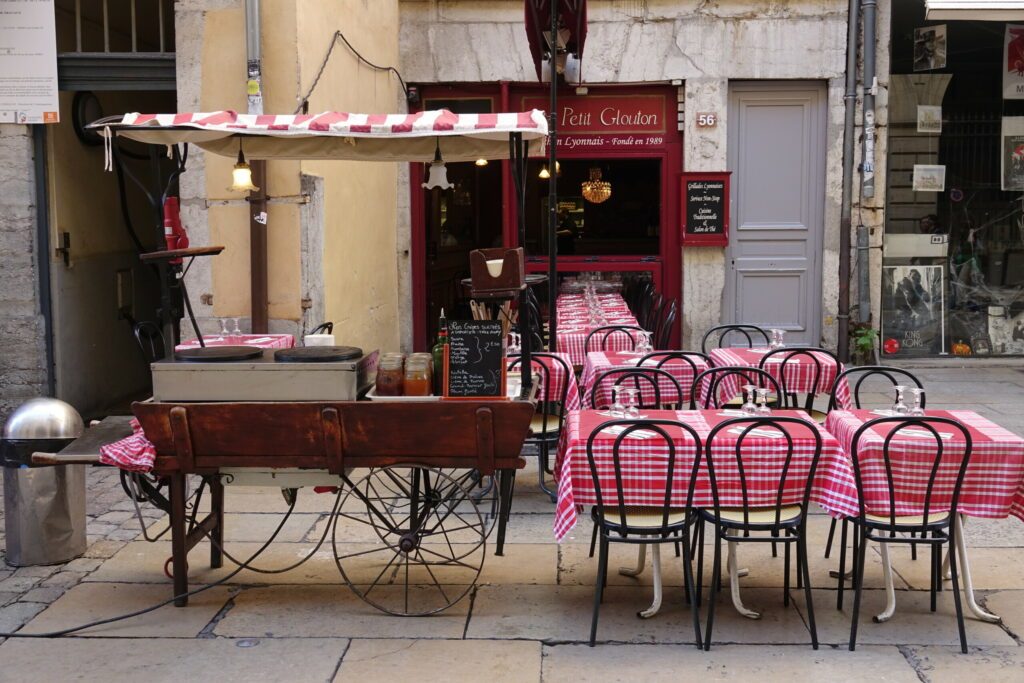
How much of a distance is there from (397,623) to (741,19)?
8760mm

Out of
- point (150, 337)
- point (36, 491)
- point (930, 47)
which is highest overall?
point (930, 47)

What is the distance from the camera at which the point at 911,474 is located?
510 cm

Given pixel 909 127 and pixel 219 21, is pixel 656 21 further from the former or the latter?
pixel 219 21

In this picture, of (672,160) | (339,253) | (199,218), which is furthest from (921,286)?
(199,218)

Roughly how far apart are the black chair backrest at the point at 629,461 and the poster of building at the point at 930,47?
28.4 ft

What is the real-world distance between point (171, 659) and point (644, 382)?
3642mm

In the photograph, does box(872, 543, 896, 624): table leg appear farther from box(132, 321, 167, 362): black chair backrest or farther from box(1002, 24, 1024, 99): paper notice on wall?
box(1002, 24, 1024, 99): paper notice on wall

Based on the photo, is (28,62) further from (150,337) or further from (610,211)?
(610,211)

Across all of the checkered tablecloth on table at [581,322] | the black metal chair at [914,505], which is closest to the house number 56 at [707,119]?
the checkered tablecloth on table at [581,322]

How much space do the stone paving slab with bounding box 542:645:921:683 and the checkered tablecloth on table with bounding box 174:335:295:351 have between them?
11.3 ft

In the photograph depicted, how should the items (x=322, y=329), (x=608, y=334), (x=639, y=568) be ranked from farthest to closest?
(x=608, y=334), (x=322, y=329), (x=639, y=568)

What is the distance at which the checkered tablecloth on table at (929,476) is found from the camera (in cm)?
509

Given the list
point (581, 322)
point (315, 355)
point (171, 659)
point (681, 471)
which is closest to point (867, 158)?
point (581, 322)

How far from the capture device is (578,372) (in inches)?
350
